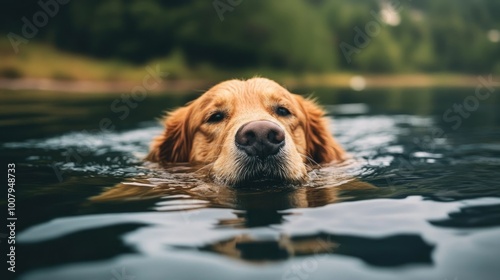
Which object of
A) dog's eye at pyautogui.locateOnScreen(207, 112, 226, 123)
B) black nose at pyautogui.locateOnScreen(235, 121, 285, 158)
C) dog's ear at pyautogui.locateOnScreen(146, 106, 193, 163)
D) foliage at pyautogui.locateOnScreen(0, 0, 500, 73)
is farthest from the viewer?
foliage at pyautogui.locateOnScreen(0, 0, 500, 73)

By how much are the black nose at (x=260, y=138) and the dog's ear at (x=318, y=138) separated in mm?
1971

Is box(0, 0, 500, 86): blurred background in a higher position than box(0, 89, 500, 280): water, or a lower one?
higher

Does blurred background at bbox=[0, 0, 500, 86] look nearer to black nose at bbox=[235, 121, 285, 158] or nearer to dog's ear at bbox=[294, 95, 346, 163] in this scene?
dog's ear at bbox=[294, 95, 346, 163]

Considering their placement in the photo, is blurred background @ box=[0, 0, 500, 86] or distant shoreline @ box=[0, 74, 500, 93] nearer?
distant shoreline @ box=[0, 74, 500, 93]

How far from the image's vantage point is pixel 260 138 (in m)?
4.87

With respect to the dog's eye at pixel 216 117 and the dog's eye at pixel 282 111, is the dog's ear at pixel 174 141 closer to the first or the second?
the dog's eye at pixel 216 117

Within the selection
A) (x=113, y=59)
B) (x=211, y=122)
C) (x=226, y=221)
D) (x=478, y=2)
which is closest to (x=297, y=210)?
(x=226, y=221)

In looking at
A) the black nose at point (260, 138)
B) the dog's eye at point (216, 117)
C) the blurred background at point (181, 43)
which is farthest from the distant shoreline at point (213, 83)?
the black nose at point (260, 138)

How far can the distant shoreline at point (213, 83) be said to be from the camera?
31.2m

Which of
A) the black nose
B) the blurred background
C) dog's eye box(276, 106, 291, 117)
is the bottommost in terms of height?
the black nose

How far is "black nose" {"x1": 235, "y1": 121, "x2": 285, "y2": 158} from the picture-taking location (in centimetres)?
475

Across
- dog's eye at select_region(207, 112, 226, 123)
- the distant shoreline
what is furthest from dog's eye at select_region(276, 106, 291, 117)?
the distant shoreline

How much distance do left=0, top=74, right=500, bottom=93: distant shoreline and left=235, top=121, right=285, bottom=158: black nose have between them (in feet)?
16.4

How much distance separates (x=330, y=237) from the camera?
3.60 meters
